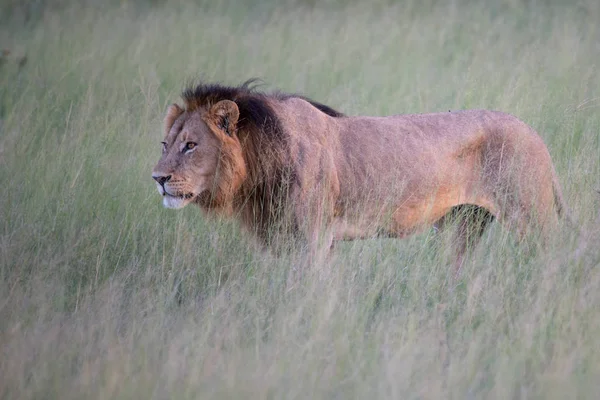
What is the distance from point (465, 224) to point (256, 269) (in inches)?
71.7

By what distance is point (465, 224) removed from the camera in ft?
22.2

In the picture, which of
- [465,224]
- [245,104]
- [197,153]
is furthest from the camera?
[465,224]

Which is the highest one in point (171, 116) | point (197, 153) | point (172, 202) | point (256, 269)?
point (171, 116)

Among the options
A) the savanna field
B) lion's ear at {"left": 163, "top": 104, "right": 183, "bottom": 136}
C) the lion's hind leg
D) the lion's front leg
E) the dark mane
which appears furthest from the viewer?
the lion's hind leg

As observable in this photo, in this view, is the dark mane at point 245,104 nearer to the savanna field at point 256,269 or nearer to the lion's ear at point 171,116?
the lion's ear at point 171,116

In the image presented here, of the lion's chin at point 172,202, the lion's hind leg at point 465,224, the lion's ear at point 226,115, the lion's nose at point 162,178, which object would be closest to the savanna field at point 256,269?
the lion's hind leg at point 465,224

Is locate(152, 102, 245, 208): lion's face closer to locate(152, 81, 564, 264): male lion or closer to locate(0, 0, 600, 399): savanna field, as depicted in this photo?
locate(152, 81, 564, 264): male lion

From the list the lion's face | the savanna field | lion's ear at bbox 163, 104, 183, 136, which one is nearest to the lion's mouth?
the lion's face

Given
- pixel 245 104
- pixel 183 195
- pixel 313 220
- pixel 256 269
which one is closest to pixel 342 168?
pixel 313 220

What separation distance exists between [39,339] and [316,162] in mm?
2144

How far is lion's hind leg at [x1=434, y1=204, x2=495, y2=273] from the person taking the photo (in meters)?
6.57

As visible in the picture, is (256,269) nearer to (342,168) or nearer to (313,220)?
(313,220)

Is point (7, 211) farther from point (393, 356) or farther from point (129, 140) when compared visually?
point (393, 356)

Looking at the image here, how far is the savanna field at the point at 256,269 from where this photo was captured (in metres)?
4.19
